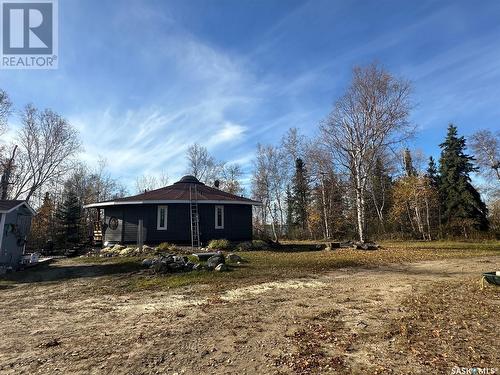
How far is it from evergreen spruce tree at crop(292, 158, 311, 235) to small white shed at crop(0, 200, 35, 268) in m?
29.8

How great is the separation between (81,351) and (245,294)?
4.59m

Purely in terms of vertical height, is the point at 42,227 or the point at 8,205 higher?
the point at 8,205

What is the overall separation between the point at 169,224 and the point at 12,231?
851 cm

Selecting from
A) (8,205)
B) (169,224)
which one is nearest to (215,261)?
(169,224)

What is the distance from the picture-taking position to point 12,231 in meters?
17.5

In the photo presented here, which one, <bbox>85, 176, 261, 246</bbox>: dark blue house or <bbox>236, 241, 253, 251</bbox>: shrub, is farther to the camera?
<bbox>85, 176, 261, 246</bbox>: dark blue house

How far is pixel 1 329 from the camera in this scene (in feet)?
21.2

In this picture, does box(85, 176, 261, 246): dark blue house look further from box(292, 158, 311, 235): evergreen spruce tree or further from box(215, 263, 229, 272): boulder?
box(292, 158, 311, 235): evergreen spruce tree

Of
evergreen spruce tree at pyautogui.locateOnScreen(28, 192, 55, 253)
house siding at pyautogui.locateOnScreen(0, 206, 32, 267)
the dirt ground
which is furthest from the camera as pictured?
evergreen spruce tree at pyautogui.locateOnScreen(28, 192, 55, 253)

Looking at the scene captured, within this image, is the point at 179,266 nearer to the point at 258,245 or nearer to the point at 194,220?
the point at 194,220

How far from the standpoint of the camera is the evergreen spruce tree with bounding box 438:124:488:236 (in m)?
32.5

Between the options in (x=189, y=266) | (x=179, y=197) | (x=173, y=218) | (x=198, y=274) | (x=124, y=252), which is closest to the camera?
(x=198, y=274)

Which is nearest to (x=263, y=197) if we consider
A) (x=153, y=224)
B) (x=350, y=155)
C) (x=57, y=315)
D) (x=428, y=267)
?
(x=350, y=155)

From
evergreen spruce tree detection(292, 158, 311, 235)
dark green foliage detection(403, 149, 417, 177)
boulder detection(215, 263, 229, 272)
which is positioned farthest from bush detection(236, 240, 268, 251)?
dark green foliage detection(403, 149, 417, 177)
